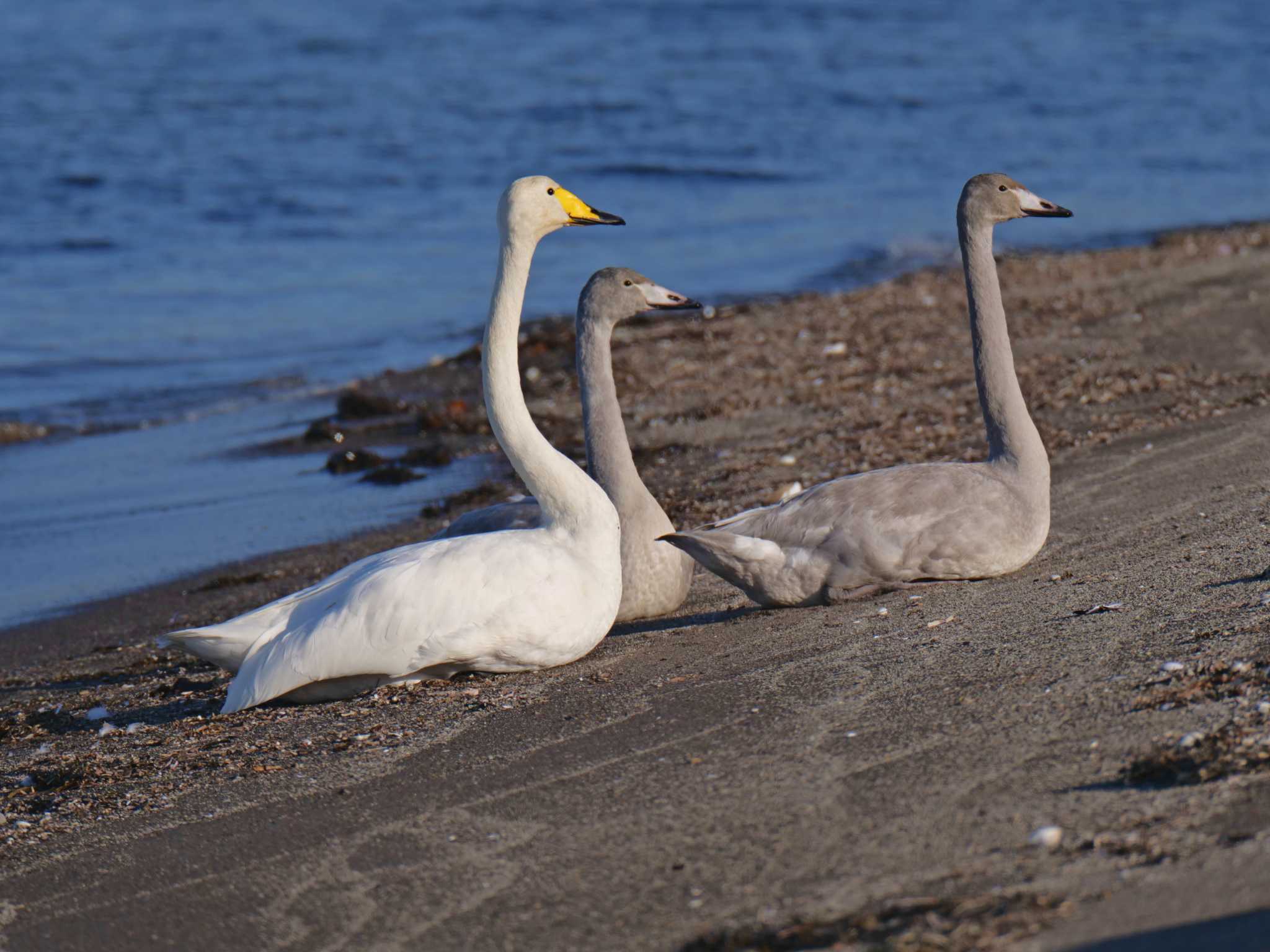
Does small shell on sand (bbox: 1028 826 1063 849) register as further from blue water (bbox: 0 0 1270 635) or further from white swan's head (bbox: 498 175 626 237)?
blue water (bbox: 0 0 1270 635)

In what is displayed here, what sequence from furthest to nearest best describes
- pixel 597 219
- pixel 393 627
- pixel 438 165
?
pixel 438 165 < pixel 597 219 < pixel 393 627

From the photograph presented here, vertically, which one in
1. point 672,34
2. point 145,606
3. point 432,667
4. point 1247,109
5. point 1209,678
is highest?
point 672,34

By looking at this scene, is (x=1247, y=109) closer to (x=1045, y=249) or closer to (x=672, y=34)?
(x=1045, y=249)

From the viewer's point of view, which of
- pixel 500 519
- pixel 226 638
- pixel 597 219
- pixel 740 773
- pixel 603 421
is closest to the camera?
pixel 740 773

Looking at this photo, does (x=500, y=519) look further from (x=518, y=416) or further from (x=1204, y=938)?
(x=1204, y=938)

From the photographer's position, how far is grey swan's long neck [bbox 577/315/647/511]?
21.7 feet

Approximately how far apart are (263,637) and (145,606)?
310 cm

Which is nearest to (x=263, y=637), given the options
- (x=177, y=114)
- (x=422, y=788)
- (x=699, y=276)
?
(x=422, y=788)

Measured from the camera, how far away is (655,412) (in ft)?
36.8

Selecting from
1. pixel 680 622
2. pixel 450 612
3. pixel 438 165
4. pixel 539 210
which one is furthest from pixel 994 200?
pixel 438 165

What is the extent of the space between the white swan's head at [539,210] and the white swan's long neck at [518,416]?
0.20ft

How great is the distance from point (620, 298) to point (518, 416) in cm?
100

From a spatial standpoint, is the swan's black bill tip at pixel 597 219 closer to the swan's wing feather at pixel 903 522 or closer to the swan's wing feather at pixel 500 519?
the swan's wing feather at pixel 500 519

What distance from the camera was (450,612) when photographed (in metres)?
5.39
